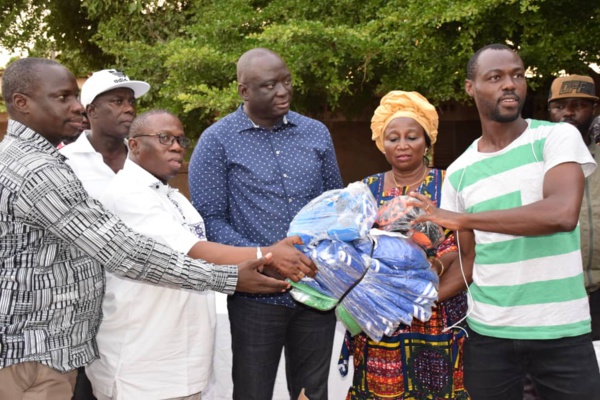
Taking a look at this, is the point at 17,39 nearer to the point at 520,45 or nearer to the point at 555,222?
the point at 520,45

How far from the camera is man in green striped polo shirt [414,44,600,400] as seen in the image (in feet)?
7.97

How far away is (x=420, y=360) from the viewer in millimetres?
3010

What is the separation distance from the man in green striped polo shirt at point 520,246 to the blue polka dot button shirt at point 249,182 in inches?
30.6

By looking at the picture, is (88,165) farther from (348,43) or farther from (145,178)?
(348,43)

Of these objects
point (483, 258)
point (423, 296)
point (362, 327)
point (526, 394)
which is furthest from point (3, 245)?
point (526, 394)

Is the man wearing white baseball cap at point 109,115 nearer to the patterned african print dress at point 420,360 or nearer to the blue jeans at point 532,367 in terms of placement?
the patterned african print dress at point 420,360

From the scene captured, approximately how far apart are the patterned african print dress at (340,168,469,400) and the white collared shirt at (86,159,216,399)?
31.2 inches

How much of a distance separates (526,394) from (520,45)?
416cm

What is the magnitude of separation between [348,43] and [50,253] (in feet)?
15.7

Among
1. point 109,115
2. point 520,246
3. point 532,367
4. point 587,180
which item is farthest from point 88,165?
point 587,180

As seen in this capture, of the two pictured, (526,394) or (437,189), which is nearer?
(437,189)

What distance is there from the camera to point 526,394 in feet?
11.8

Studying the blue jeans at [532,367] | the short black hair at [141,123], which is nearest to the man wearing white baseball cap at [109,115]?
the short black hair at [141,123]

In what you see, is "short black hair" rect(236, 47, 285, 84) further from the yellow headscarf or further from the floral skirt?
the floral skirt
